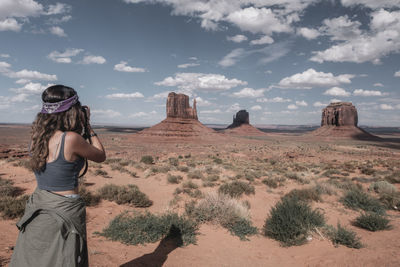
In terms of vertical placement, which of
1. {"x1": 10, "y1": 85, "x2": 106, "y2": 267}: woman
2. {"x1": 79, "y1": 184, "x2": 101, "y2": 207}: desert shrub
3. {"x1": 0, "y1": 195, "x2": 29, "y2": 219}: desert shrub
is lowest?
{"x1": 79, "y1": 184, "x2": 101, "y2": 207}: desert shrub

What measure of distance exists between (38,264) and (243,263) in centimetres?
360

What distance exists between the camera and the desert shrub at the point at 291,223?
16.4 ft

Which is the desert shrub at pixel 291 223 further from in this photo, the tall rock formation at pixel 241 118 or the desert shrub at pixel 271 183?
the tall rock formation at pixel 241 118

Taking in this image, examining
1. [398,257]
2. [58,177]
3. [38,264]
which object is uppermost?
[58,177]

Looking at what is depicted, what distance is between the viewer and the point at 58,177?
5.58 ft

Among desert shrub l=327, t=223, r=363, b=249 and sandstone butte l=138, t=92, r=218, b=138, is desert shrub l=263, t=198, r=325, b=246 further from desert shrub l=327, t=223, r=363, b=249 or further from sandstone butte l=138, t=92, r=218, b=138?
sandstone butte l=138, t=92, r=218, b=138

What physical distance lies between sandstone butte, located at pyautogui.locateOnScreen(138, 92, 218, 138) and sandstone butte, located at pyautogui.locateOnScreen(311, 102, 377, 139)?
45.1 meters

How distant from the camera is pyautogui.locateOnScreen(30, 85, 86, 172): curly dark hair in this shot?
1.67 m

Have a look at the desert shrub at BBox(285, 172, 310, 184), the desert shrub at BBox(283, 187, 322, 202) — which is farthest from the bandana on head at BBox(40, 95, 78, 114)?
the desert shrub at BBox(285, 172, 310, 184)

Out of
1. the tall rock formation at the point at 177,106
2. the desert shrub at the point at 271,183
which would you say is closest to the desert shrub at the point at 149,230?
the desert shrub at the point at 271,183

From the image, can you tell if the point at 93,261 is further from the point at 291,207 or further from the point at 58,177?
the point at 291,207

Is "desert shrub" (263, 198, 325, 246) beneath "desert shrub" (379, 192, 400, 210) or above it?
above

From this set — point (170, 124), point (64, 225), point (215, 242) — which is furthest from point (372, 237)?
point (170, 124)

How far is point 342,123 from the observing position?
79500 mm
